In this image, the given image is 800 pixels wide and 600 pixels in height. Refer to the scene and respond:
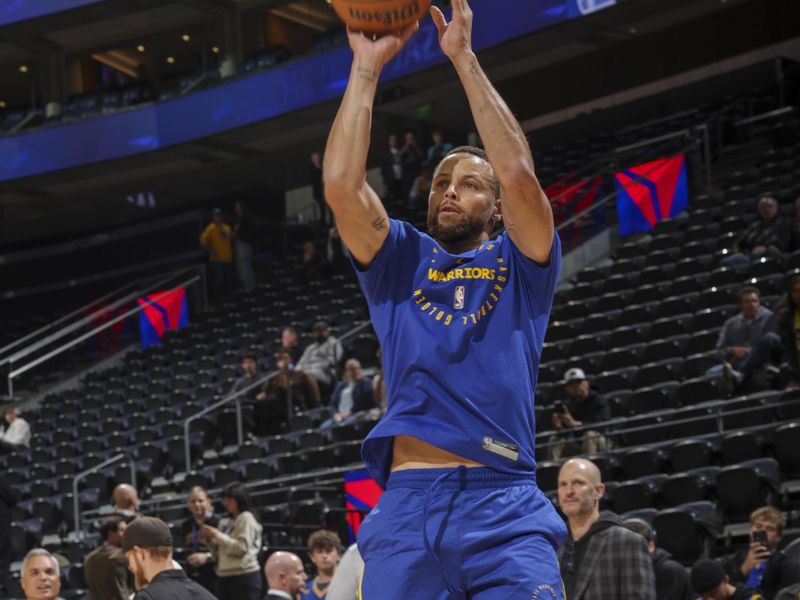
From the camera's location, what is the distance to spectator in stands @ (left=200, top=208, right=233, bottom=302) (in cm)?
2086

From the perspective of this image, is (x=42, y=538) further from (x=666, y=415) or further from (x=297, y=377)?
(x=666, y=415)

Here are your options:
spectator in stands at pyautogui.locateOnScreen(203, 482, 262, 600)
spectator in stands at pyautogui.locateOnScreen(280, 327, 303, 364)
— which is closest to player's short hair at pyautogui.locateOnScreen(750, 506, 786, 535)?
spectator in stands at pyautogui.locateOnScreen(203, 482, 262, 600)

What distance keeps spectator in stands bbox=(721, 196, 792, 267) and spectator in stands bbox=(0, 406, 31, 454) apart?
30.5ft

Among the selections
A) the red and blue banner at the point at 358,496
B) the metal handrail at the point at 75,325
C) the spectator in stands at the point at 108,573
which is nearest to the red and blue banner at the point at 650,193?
the red and blue banner at the point at 358,496

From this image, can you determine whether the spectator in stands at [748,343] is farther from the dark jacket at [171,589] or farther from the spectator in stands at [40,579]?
the dark jacket at [171,589]

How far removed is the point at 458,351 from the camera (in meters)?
2.77

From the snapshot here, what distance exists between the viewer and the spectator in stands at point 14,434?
54.5 ft

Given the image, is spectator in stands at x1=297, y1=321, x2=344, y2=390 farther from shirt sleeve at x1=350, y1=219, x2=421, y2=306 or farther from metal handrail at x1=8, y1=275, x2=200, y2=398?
shirt sleeve at x1=350, y1=219, x2=421, y2=306

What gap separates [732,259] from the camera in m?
12.7

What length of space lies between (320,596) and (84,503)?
23.3 ft

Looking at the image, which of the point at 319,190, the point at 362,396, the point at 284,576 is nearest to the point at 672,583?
the point at 284,576

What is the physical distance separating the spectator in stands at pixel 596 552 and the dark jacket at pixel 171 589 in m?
1.49

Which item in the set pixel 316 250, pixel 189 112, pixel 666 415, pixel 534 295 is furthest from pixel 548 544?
pixel 189 112

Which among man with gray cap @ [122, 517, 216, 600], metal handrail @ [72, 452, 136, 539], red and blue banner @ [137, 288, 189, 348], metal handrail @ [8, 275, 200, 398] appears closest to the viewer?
man with gray cap @ [122, 517, 216, 600]
